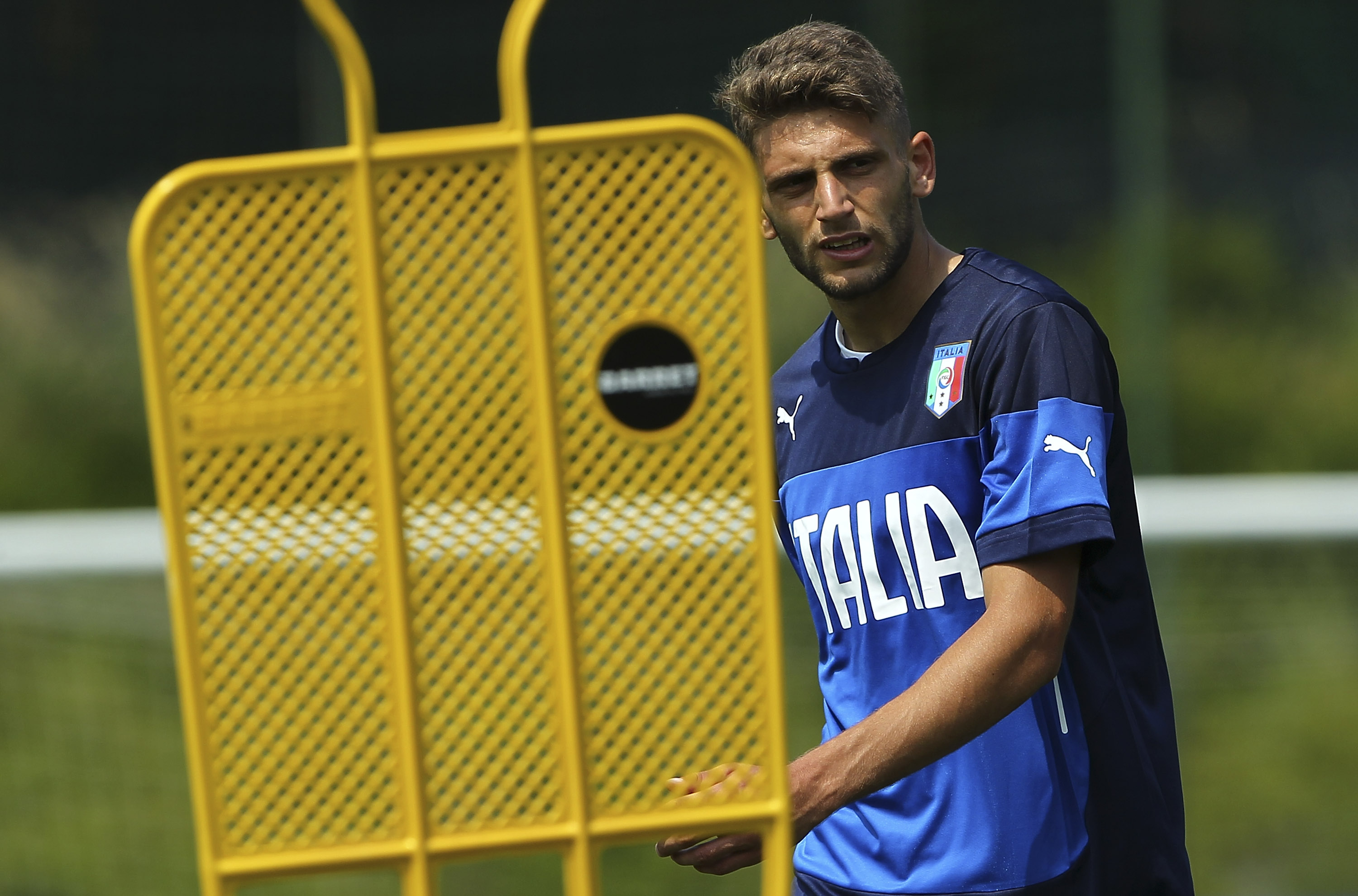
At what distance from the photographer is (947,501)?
193cm

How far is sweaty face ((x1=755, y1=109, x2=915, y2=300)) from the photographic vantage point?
6.34ft

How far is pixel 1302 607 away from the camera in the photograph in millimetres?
5410

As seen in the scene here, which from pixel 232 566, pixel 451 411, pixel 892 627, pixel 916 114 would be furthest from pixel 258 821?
pixel 916 114

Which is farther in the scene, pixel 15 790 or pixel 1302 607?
pixel 1302 607

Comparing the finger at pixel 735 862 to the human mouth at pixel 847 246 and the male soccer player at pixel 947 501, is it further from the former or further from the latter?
the human mouth at pixel 847 246

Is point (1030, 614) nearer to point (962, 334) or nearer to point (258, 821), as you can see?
point (962, 334)

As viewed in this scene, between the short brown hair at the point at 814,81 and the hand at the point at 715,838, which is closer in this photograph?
the hand at the point at 715,838

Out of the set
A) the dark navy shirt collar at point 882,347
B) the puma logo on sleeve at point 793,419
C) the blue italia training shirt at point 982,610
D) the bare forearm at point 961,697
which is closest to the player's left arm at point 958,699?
the bare forearm at point 961,697

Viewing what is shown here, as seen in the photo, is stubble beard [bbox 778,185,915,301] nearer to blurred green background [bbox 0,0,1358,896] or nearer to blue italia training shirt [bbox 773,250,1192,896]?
blue italia training shirt [bbox 773,250,1192,896]

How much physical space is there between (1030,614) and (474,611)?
0.72 meters

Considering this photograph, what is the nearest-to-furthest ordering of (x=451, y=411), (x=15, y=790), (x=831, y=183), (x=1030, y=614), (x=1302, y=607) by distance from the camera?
(x=451, y=411) < (x=1030, y=614) < (x=831, y=183) < (x=15, y=790) < (x=1302, y=607)

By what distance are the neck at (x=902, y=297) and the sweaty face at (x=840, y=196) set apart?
5 centimetres

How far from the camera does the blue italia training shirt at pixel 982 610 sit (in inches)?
73.5

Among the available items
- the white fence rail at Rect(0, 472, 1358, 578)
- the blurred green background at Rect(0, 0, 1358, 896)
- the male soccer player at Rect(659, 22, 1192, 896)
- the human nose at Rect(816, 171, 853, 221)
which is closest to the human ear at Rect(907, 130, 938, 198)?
the male soccer player at Rect(659, 22, 1192, 896)
